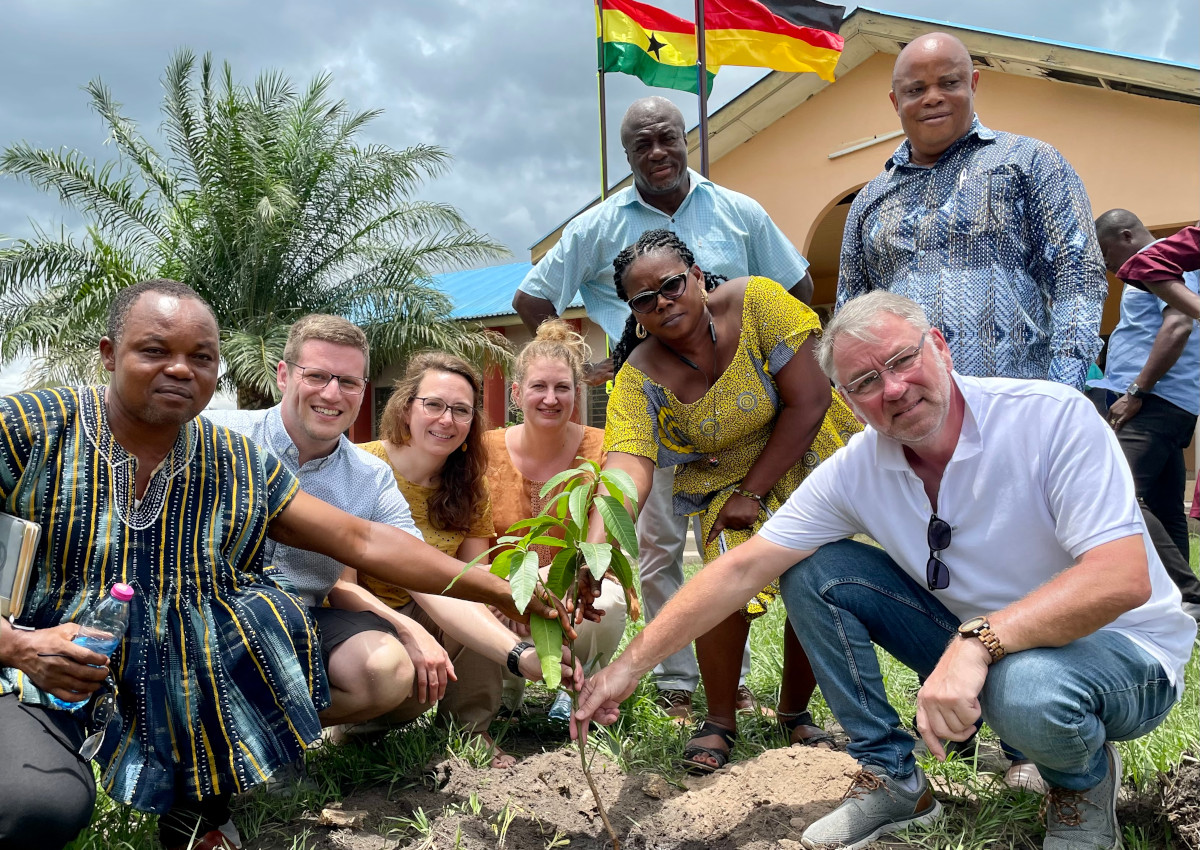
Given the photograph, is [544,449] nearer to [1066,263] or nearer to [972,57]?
[1066,263]

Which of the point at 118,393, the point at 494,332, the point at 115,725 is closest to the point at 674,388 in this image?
the point at 118,393

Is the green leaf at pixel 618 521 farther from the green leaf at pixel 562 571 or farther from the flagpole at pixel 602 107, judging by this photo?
the flagpole at pixel 602 107

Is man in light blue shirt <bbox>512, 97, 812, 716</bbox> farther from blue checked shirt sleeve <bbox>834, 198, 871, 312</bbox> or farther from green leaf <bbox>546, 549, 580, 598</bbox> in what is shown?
green leaf <bbox>546, 549, 580, 598</bbox>

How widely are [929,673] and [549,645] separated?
105 cm

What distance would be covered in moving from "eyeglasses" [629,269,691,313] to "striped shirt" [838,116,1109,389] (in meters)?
0.78

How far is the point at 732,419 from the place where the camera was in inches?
124

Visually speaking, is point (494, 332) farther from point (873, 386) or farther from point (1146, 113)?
point (873, 386)

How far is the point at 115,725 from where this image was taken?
2432 mm

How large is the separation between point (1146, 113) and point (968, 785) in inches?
311

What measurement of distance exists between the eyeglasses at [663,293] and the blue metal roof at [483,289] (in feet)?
27.4

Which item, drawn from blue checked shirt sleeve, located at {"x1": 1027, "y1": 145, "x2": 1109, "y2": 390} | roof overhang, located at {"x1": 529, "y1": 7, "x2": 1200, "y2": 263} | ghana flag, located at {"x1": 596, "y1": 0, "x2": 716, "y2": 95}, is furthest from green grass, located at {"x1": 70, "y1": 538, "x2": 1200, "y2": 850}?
roof overhang, located at {"x1": 529, "y1": 7, "x2": 1200, "y2": 263}

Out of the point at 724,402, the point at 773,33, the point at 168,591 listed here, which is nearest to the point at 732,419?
the point at 724,402

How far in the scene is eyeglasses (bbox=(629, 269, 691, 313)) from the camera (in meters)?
3.00

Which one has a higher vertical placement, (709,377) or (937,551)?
(709,377)
